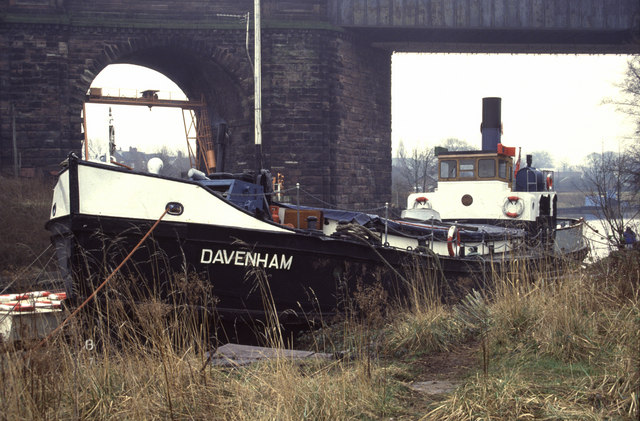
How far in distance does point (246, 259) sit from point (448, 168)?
7497 millimetres

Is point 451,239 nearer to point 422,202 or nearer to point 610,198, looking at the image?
point 610,198

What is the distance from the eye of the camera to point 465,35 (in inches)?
1168

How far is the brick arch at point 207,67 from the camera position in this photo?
82.4 ft

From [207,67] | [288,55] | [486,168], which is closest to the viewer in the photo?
[486,168]

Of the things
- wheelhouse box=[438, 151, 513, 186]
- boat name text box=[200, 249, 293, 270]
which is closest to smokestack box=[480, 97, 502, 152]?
wheelhouse box=[438, 151, 513, 186]

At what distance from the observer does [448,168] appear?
15344 mm

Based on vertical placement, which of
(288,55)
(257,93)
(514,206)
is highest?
(288,55)

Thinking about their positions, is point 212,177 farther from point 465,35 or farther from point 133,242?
point 465,35

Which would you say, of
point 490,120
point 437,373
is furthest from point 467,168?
point 437,373

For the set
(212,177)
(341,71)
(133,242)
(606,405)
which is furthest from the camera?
(341,71)

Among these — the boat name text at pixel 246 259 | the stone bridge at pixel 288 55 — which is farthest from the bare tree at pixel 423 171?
the boat name text at pixel 246 259

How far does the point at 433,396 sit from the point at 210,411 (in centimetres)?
177

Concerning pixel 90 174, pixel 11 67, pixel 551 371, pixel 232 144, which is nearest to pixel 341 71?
pixel 232 144

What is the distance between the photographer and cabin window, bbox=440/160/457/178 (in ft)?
50.1
